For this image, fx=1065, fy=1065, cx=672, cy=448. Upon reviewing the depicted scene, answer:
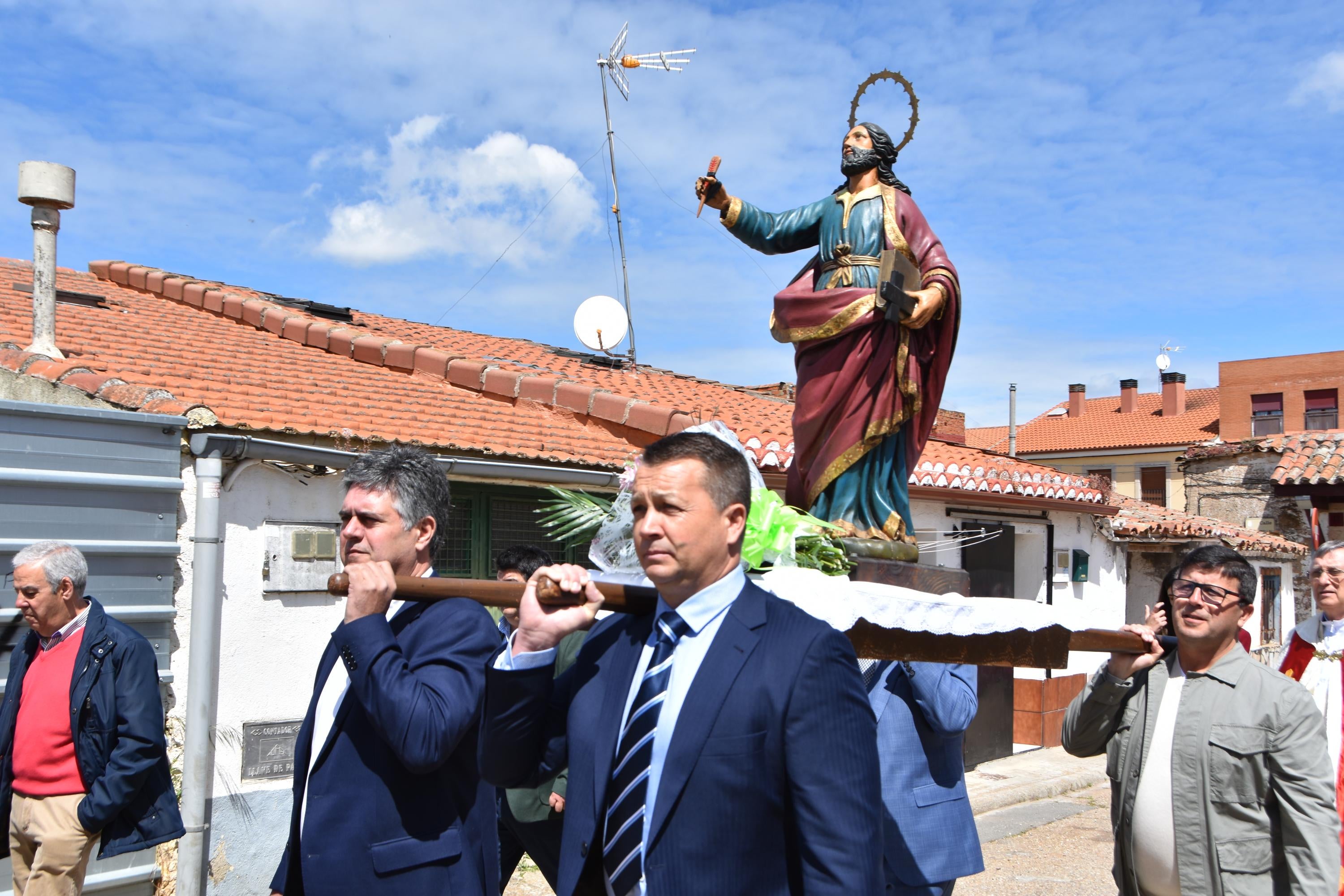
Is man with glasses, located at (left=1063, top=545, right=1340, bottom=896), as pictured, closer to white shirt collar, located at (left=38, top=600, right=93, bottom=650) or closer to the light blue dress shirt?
the light blue dress shirt

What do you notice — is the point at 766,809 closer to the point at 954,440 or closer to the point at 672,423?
the point at 672,423

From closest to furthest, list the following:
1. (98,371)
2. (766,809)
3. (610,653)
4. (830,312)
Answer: (766,809) → (610,653) → (830,312) → (98,371)

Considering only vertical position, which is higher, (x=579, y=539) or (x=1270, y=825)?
(x=579, y=539)

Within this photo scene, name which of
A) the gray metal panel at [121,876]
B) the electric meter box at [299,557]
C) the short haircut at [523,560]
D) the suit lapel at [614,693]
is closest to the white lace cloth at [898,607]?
the suit lapel at [614,693]

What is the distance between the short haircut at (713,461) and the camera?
212 cm

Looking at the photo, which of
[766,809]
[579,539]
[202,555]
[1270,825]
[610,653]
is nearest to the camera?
[766,809]

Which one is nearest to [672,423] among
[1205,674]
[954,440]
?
[1205,674]

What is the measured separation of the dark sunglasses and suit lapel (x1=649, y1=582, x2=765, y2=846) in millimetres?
1787

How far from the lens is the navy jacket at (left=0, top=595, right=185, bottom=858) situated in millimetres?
4113

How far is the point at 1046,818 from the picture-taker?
834 cm

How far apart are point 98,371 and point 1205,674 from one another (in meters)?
6.12

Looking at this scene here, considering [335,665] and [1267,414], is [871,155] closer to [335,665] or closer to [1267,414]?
[335,665]

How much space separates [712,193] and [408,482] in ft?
7.72

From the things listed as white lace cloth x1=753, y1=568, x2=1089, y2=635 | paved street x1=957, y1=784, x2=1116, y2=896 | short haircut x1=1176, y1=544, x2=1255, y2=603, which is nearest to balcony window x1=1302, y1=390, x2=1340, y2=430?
paved street x1=957, y1=784, x2=1116, y2=896
